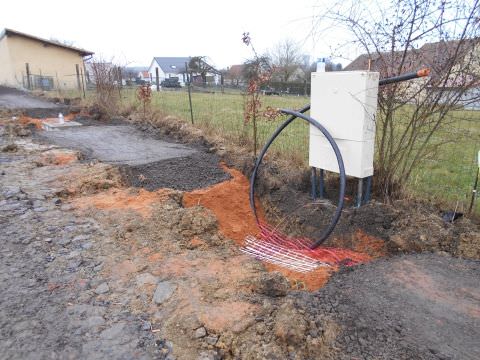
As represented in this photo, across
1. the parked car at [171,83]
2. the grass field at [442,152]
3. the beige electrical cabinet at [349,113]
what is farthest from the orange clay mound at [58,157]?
the parked car at [171,83]

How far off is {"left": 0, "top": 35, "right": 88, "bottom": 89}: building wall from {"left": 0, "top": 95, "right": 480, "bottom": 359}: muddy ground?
2815 cm

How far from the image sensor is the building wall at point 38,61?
29.2 m

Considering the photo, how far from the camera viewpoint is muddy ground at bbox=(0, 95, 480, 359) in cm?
212

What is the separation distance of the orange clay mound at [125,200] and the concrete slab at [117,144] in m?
1.57

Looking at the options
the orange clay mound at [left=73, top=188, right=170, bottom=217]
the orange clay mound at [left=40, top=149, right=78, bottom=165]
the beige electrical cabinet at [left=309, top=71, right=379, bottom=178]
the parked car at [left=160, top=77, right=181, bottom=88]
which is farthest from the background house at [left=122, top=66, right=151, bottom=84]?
the beige electrical cabinet at [left=309, top=71, right=379, bottom=178]

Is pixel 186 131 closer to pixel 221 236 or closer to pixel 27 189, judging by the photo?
pixel 27 189

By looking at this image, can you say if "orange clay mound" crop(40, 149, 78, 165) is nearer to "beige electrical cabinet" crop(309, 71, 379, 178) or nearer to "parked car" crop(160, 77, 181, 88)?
"beige electrical cabinet" crop(309, 71, 379, 178)

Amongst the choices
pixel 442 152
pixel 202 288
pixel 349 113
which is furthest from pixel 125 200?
pixel 442 152

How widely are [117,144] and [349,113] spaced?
602cm

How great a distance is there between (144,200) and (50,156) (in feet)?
11.1

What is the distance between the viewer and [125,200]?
446cm

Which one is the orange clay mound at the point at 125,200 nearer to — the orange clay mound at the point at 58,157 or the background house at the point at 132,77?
the orange clay mound at the point at 58,157

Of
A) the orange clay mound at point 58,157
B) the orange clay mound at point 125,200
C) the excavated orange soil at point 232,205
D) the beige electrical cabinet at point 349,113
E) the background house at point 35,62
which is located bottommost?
the excavated orange soil at point 232,205

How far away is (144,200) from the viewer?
14.6 feet
